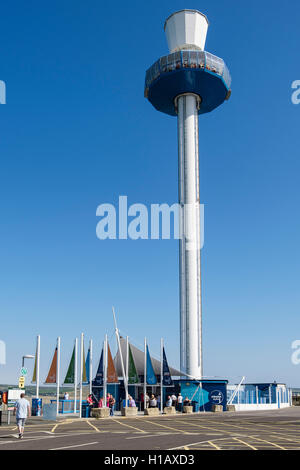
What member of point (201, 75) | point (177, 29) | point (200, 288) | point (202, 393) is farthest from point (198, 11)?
point (202, 393)

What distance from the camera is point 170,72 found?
211 feet

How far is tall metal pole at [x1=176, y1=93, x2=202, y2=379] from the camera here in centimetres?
5778

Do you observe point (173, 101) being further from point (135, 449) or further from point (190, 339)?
point (135, 449)

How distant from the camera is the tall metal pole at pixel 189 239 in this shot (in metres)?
57.8

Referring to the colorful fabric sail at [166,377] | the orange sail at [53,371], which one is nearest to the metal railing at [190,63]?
the colorful fabric sail at [166,377]

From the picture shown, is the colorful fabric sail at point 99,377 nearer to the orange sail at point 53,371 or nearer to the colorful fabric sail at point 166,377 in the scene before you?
the orange sail at point 53,371

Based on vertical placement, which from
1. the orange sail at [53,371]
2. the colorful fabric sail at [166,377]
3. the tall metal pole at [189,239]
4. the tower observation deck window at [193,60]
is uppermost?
the tower observation deck window at [193,60]

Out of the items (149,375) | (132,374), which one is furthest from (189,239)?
(132,374)

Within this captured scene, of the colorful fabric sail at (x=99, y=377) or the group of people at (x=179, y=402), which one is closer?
the colorful fabric sail at (x=99, y=377)

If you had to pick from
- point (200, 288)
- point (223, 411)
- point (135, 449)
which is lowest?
point (223, 411)

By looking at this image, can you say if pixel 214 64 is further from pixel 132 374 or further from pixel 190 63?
pixel 132 374

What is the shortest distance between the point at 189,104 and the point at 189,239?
1799 cm

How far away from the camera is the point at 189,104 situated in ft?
217
